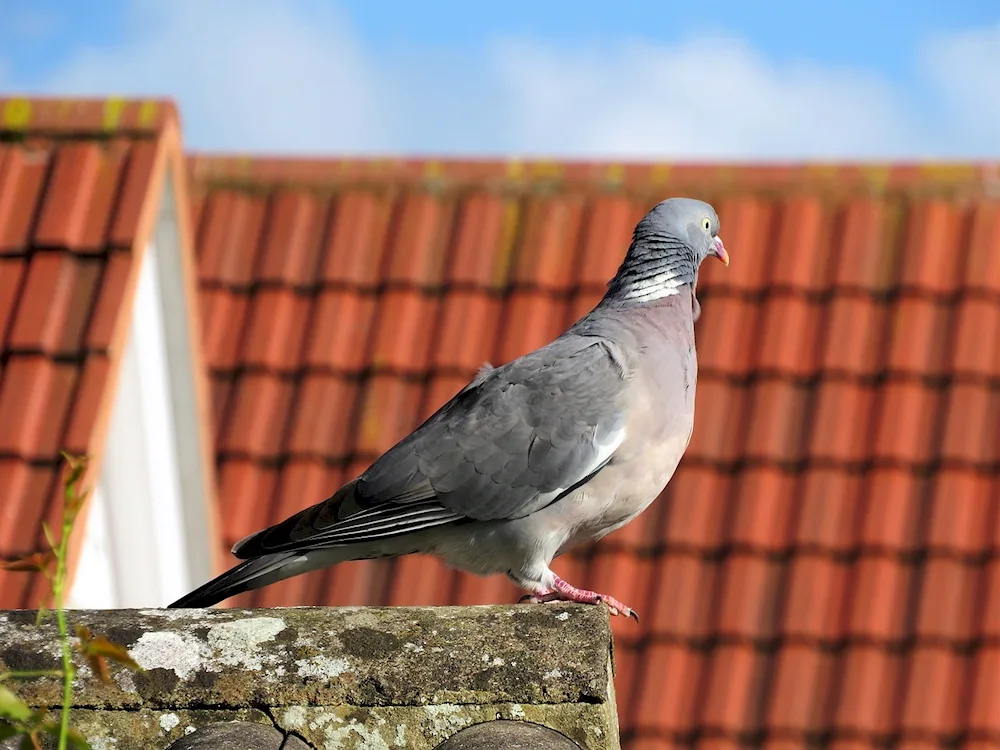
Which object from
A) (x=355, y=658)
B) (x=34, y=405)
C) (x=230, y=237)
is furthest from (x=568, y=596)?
(x=230, y=237)

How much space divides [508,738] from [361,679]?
0.75 feet

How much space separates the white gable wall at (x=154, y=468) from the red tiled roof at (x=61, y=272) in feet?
0.89

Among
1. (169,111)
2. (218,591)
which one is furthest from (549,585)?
(169,111)

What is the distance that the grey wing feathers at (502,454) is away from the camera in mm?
3514

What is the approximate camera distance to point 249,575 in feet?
10.9

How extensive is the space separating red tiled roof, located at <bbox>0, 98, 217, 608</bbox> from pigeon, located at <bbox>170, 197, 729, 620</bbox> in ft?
4.47

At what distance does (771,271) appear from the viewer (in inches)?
282

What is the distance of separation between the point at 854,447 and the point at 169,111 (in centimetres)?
303

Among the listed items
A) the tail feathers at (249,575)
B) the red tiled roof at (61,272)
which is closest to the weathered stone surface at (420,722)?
the tail feathers at (249,575)

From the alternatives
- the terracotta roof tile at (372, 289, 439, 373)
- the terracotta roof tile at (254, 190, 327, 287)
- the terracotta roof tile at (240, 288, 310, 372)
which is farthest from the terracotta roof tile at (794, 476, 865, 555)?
the terracotta roof tile at (254, 190, 327, 287)

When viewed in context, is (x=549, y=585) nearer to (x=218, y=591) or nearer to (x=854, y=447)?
(x=218, y=591)

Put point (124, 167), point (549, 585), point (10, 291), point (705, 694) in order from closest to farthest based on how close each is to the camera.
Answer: point (549, 585), point (10, 291), point (124, 167), point (705, 694)

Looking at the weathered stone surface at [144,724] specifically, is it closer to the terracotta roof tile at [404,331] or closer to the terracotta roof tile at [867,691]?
the terracotta roof tile at [867,691]

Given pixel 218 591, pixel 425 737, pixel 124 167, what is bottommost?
pixel 425 737
